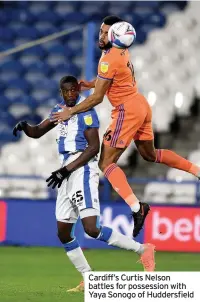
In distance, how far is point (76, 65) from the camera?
17.6 meters

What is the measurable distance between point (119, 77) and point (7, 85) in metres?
9.57

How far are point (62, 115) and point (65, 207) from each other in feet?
2.59

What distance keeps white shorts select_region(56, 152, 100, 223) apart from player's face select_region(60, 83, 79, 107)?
0.46m

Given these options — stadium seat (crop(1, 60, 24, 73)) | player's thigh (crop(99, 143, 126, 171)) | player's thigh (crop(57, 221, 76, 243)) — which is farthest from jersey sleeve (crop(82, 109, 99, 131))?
stadium seat (crop(1, 60, 24, 73))

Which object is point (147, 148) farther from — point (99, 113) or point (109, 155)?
point (99, 113)

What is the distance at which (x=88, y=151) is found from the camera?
7992 millimetres

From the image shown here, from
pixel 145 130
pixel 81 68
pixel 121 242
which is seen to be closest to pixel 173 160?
pixel 145 130

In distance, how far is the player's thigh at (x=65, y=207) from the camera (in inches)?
317

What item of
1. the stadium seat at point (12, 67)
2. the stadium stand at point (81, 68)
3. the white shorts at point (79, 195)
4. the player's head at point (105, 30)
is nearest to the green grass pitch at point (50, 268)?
the white shorts at point (79, 195)

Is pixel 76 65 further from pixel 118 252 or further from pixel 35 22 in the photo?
pixel 118 252

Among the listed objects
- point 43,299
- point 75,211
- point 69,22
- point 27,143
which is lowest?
point 43,299

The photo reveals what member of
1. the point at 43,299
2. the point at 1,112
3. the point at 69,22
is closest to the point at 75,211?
the point at 43,299

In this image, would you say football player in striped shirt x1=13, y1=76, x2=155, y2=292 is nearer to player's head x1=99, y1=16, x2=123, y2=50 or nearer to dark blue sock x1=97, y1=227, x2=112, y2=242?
dark blue sock x1=97, y1=227, x2=112, y2=242

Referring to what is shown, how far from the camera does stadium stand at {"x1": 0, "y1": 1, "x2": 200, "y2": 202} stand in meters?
15.9
